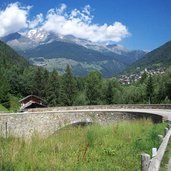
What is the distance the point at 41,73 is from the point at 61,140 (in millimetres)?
87222

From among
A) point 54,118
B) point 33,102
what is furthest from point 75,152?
point 33,102

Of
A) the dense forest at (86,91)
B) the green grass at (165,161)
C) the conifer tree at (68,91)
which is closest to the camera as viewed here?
the green grass at (165,161)

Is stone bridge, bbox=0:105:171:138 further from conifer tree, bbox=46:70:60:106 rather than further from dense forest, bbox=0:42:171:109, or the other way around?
conifer tree, bbox=46:70:60:106

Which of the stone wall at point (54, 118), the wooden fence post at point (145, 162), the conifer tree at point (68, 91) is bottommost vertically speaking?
the stone wall at point (54, 118)

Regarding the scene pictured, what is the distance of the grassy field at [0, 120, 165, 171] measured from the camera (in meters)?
9.28

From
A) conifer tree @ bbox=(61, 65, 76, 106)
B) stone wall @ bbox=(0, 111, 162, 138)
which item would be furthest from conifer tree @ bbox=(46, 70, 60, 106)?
stone wall @ bbox=(0, 111, 162, 138)

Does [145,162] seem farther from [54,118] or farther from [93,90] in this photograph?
[93,90]

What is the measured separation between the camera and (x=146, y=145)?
12.4 m

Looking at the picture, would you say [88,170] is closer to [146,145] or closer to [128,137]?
[146,145]

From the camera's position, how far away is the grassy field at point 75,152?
928 centimetres

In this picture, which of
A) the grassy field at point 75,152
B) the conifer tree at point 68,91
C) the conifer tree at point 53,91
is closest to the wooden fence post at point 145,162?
the grassy field at point 75,152

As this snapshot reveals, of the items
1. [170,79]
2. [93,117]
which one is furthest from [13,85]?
[93,117]

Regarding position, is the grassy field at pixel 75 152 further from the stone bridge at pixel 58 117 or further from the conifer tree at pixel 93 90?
the conifer tree at pixel 93 90

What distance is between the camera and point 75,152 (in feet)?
37.4
